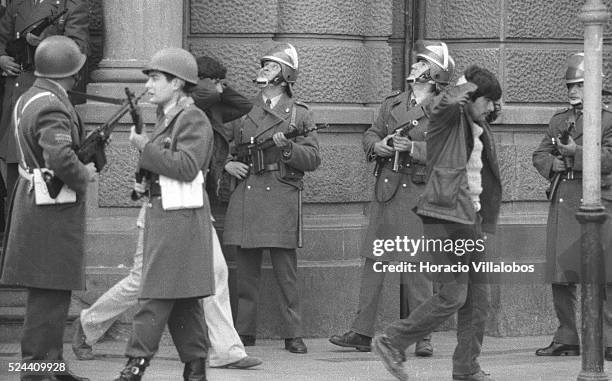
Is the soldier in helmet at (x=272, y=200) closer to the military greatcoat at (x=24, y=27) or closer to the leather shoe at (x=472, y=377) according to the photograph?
the military greatcoat at (x=24, y=27)

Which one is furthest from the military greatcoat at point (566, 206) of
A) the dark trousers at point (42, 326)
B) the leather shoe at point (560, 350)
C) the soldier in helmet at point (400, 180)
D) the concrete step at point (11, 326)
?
the dark trousers at point (42, 326)

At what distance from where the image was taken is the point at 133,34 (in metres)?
10.3

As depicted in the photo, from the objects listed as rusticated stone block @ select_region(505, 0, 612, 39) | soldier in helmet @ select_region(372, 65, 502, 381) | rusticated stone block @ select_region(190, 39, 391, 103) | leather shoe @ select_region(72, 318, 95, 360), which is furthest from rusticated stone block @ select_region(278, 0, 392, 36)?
leather shoe @ select_region(72, 318, 95, 360)

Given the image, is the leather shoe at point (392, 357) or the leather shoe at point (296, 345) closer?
the leather shoe at point (392, 357)

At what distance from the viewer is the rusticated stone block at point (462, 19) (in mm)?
11398

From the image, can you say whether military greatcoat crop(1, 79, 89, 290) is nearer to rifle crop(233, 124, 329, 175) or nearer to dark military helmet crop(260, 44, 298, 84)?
rifle crop(233, 124, 329, 175)

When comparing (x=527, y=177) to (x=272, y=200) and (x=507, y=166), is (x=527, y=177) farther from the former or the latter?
(x=272, y=200)

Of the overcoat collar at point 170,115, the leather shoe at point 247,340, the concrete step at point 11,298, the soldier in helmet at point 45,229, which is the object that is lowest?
the leather shoe at point 247,340

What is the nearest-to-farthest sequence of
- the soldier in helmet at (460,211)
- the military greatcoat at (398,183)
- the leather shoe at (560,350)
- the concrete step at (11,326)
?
the soldier in helmet at (460,211), the concrete step at (11,326), the military greatcoat at (398,183), the leather shoe at (560,350)

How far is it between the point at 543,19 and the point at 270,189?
2627 millimetres

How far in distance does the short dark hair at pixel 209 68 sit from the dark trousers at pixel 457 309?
1810mm

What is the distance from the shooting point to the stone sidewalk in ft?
30.2

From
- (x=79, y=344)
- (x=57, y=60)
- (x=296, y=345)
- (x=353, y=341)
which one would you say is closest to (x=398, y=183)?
(x=353, y=341)

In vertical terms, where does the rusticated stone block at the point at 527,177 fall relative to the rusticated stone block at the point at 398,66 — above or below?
below
